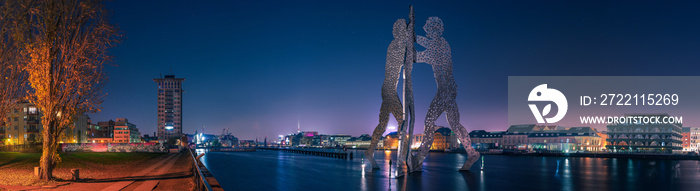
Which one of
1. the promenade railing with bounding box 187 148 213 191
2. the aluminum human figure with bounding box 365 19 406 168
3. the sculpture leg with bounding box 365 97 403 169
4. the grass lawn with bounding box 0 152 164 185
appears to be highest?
the aluminum human figure with bounding box 365 19 406 168

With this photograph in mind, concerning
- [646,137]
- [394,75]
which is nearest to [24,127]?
[394,75]

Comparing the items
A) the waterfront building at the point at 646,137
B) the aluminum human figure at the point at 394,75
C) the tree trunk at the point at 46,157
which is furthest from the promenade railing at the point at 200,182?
the waterfront building at the point at 646,137

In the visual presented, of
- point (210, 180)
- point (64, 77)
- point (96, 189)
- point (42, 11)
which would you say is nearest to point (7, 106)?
point (64, 77)

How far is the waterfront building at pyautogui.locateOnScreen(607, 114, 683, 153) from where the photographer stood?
489ft

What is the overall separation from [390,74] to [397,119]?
3409mm

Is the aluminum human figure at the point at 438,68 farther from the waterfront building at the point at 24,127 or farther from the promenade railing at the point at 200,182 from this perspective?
the waterfront building at the point at 24,127

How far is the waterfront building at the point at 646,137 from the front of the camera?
489ft

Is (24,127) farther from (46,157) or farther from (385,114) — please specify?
(46,157)

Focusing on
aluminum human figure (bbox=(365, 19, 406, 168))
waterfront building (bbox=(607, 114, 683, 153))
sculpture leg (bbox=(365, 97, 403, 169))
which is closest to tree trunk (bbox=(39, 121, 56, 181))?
aluminum human figure (bbox=(365, 19, 406, 168))

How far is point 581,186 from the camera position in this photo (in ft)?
119

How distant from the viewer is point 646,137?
500 ft

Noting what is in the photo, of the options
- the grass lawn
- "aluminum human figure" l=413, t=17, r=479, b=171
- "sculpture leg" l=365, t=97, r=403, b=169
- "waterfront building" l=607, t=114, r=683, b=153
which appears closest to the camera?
the grass lawn

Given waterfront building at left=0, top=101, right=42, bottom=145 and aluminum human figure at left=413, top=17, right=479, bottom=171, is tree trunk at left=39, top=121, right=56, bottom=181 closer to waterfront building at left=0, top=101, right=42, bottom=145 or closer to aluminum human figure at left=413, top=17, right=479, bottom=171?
aluminum human figure at left=413, top=17, right=479, bottom=171

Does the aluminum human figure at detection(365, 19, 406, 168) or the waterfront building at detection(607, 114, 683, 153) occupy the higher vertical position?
the aluminum human figure at detection(365, 19, 406, 168)
